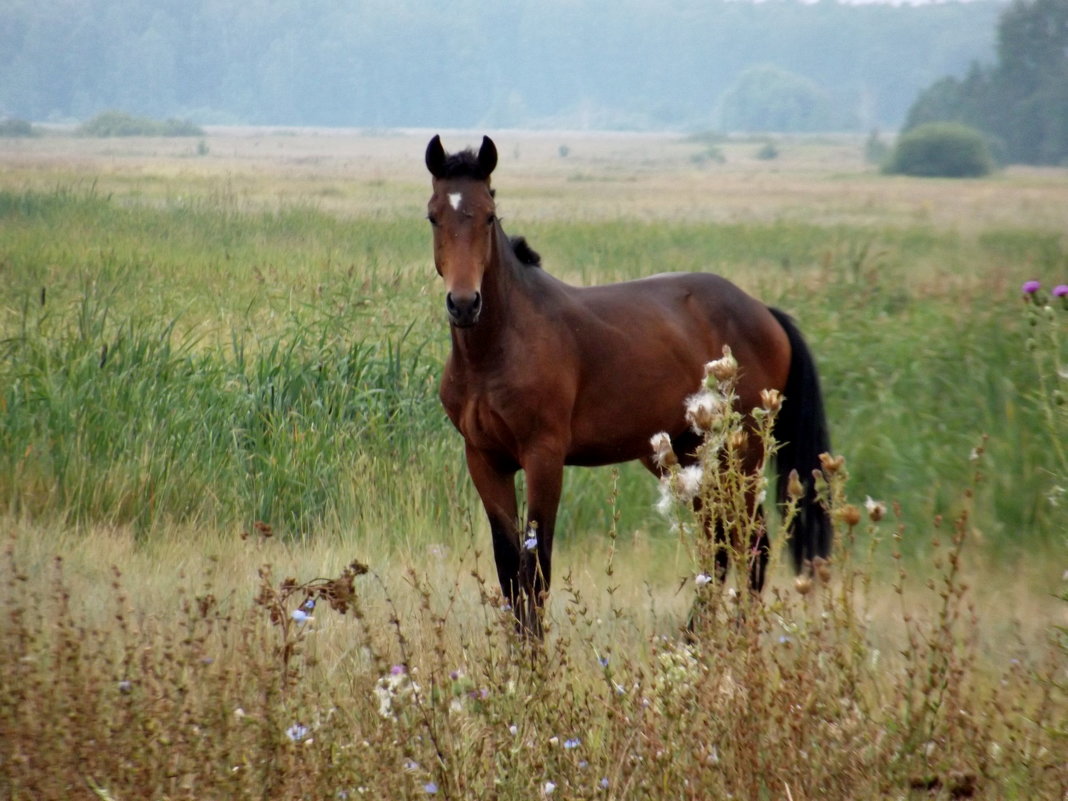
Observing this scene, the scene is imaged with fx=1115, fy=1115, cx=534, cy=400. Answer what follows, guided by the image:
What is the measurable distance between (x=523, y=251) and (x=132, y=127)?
16.0 feet

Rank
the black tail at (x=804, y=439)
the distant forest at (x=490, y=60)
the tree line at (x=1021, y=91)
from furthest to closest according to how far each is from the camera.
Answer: the tree line at (x=1021, y=91) < the distant forest at (x=490, y=60) < the black tail at (x=804, y=439)

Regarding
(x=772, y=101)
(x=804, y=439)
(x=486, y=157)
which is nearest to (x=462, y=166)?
(x=486, y=157)

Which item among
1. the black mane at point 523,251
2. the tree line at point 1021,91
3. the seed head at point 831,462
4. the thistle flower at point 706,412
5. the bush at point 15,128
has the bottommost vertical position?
the seed head at point 831,462

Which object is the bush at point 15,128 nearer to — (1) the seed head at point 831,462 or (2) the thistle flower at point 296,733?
(2) the thistle flower at point 296,733

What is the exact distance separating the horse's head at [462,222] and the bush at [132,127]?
495 centimetres

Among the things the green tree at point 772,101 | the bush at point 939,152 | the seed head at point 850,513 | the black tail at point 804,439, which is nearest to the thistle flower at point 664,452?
the seed head at point 850,513

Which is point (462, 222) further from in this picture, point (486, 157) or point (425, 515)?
point (425, 515)

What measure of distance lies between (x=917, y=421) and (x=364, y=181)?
4246 millimetres

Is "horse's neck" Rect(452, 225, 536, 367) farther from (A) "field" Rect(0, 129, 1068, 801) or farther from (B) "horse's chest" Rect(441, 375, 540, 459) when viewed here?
(A) "field" Rect(0, 129, 1068, 801)

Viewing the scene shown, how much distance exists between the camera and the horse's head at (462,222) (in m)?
3.67

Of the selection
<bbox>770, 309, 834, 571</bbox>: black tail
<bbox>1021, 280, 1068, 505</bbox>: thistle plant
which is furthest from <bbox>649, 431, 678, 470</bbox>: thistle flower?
<bbox>770, 309, 834, 571</bbox>: black tail

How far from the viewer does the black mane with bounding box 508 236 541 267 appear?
4305 millimetres

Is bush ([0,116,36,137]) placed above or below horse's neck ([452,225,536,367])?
above

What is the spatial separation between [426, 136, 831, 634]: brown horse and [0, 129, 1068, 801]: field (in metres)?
0.35
